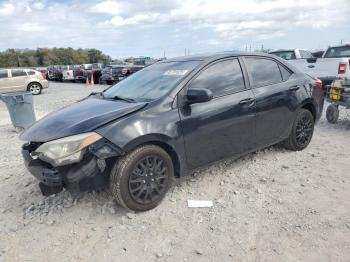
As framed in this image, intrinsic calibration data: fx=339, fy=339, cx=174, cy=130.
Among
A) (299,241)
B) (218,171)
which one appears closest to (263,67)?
(218,171)

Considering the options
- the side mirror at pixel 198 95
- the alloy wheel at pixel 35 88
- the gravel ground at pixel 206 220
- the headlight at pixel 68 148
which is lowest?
the alloy wheel at pixel 35 88

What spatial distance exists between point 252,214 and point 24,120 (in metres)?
6.34

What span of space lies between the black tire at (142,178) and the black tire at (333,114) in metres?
5.04

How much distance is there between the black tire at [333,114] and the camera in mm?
7254

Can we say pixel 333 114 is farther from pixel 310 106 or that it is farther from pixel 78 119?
pixel 78 119

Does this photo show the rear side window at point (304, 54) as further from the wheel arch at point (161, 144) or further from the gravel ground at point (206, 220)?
the wheel arch at point (161, 144)

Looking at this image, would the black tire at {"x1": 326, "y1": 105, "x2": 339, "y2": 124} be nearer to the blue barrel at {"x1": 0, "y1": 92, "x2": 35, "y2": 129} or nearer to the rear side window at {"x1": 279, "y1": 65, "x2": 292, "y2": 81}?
the rear side window at {"x1": 279, "y1": 65, "x2": 292, "y2": 81}

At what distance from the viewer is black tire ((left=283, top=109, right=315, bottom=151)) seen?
507 centimetres

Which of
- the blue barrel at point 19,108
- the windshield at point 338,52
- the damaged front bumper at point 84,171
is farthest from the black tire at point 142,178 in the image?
the windshield at point 338,52

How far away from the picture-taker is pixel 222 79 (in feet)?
13.6

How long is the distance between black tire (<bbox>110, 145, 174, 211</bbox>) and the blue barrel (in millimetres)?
5436

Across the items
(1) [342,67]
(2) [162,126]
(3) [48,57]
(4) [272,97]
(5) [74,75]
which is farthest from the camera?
(3) [48,57]

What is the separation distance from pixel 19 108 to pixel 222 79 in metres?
5.62

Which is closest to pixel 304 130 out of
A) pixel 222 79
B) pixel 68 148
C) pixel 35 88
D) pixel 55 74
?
pixel 222 79
